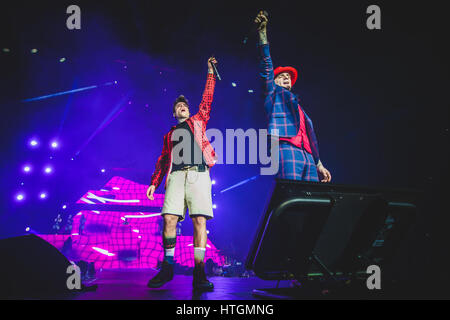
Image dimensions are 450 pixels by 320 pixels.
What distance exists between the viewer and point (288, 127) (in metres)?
2.42

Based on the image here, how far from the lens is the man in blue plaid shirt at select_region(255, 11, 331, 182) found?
2277mm

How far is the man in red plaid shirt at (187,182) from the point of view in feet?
6.85

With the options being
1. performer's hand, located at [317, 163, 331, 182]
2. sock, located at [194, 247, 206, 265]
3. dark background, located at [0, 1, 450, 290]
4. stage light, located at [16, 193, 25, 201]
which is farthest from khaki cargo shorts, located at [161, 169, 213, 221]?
stage light, located at [16, 193, 25, 201]

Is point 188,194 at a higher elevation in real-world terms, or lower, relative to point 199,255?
higher

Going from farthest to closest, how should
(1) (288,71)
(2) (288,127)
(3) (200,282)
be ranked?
(1) (288,71), (2) (288,127), (3) (200,282)

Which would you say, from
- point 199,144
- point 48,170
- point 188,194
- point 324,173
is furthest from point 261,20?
point 48,170

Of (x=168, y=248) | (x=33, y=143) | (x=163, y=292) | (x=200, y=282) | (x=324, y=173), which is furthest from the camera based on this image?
(x=33, y=143)

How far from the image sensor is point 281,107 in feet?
8.23

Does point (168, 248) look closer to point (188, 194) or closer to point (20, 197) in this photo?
point (188, 194)

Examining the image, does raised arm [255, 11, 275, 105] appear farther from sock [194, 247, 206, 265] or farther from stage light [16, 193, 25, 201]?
stage light [16, 193, 25, 201]

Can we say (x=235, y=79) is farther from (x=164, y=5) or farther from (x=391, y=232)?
(x=391, y=232)

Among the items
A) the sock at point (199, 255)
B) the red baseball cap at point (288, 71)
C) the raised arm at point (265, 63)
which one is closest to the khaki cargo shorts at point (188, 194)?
the sock at point (199, 255)

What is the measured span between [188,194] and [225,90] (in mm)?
3397
